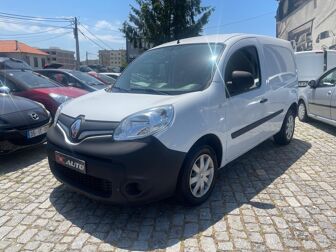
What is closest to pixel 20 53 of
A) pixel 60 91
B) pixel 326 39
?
pixel 326 39

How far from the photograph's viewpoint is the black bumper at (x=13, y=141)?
4598mm

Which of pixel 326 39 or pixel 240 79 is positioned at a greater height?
pixel 326 39

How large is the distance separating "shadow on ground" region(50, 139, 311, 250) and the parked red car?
10.9 ft

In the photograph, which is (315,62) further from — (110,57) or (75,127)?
(110,57)

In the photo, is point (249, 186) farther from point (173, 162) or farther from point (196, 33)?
point (196, 33)

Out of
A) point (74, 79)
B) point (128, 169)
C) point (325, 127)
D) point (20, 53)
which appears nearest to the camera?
point (128, 169)

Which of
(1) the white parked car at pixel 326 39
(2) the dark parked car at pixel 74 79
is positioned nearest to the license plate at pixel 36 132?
(2) the dark parked car at pixel 74 79

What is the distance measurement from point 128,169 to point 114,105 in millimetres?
770

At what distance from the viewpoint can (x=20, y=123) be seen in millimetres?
4875

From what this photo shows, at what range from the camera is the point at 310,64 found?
36.6 ft

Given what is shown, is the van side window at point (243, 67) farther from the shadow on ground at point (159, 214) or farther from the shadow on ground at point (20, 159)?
the shadow on ground at point (20, 159)

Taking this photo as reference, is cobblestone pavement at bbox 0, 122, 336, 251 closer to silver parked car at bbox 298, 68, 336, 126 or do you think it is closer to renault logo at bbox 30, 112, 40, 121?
renault logo at bbox 30, 112, 40, 121

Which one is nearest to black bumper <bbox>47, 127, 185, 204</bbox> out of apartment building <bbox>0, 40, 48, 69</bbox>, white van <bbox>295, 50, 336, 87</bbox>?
white van <bbox>295, 50, 336, 87</bbox>

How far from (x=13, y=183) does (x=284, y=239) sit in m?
3.40
